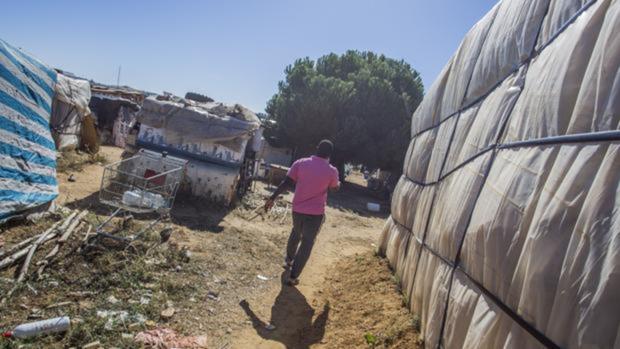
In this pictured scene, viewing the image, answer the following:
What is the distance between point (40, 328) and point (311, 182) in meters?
3.34

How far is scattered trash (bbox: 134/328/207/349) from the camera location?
10.5 ft

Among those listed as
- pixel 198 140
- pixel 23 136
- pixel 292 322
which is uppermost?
pixel 198 140

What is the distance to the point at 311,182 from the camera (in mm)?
5195

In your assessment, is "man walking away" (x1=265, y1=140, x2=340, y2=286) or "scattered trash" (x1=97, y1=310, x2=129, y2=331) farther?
"man walking away" (x1=265, y1=140, x2=340, y2=286)

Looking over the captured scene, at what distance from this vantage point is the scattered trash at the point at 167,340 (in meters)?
3.19

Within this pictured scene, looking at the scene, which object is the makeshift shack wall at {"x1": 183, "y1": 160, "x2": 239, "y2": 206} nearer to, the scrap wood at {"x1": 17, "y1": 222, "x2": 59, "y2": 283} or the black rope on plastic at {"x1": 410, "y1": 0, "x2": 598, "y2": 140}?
the scrap wood at {"x1": 17, "y1": 222, "x2": 59, "y2": 283}

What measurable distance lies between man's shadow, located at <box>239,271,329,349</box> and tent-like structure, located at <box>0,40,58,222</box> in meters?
3.53

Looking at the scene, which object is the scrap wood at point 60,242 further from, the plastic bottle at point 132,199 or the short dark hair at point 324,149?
the short dark hair at point 324,149

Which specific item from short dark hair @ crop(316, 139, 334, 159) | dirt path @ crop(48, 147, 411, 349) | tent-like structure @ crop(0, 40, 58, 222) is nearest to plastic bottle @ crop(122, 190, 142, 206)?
dirt path @ crop(48, 147, 411, 349)

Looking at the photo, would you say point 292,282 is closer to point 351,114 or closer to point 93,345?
point 93,345

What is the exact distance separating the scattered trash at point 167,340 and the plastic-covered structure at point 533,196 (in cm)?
213

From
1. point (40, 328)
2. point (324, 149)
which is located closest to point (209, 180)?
point (324, 149)

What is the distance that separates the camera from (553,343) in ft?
5.57

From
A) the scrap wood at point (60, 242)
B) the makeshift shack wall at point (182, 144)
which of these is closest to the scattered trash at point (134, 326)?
the scrap wood at point (60, 242)
